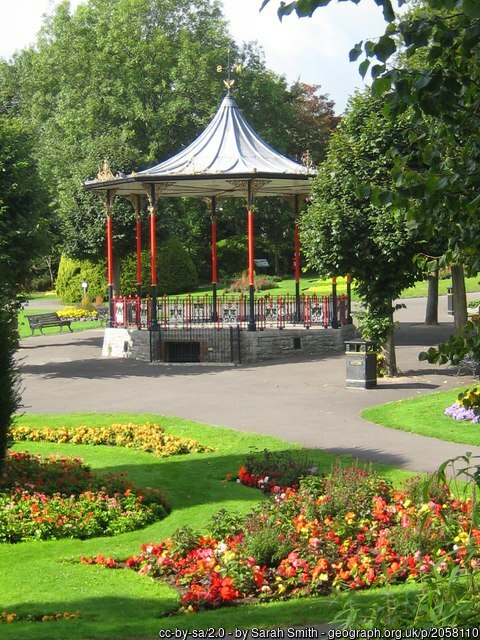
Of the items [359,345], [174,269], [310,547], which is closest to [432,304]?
[359,345]

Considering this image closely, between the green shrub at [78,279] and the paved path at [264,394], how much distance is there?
16.8 m

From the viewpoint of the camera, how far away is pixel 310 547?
8820 mm

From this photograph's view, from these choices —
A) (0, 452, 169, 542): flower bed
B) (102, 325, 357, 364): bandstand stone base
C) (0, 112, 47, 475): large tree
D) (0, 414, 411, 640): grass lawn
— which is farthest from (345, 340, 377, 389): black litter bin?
(0, 452, 169, 542): flower bed

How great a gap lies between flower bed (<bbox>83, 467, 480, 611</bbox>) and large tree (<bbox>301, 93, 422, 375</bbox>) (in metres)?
10.7

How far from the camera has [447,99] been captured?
4.17 metres

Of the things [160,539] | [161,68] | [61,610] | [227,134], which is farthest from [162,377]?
[161,68]

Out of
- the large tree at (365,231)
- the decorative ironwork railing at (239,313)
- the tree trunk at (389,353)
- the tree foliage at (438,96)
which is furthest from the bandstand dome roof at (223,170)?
the tree foliage at (438,96)

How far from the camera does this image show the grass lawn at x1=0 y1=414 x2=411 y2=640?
287 inches

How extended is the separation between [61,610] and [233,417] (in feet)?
31.5

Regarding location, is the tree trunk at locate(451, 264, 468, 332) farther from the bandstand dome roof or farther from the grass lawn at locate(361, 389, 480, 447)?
the bandstand dome roof

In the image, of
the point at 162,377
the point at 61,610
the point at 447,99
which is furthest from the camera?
the point at 162,377

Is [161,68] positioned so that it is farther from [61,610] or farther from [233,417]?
[61,610]

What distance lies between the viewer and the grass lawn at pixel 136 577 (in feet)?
23.9

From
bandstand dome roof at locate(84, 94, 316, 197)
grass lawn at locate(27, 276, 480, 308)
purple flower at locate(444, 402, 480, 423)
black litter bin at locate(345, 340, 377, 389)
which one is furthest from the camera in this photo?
grass lawn at locate(27, 276, 480, 308)
